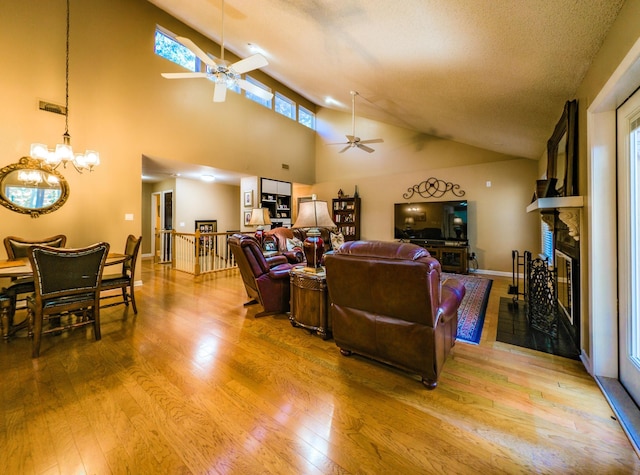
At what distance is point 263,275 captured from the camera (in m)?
3.04

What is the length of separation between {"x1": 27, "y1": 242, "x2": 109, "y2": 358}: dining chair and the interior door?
4.11 metres

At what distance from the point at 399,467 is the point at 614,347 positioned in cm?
180

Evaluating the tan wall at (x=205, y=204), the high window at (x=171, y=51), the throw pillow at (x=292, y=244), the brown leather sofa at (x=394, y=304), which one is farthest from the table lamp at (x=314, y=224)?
the tan wall at (x=205, y=204)

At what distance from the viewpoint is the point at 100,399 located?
1.64m

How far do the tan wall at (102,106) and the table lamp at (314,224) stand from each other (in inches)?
146

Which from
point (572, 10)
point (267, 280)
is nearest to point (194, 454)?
point (267, 280)

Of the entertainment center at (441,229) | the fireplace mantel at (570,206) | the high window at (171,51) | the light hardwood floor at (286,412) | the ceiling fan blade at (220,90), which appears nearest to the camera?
the light hardwood floor at (286,412)

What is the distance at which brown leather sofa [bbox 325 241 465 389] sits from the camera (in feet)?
5.29

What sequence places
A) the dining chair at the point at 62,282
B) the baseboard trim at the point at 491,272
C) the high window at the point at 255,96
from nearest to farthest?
the dining chair at the point at 62,282 < the baseboard trim at the point at 491,272 < the high window at the point at 255,96

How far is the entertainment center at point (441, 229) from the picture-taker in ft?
18.4

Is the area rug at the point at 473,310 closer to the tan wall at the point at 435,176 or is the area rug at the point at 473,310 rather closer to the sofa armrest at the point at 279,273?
the tan wall at the point at 435,176

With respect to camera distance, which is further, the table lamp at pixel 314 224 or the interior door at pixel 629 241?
the table lamp at pixel 314 224

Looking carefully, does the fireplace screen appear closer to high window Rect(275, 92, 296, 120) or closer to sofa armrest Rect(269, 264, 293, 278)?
sofa armrest Rect(269, 264, 293, 278)

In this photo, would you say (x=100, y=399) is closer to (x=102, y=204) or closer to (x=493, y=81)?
(x=102, y=204)
